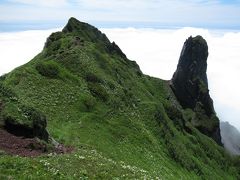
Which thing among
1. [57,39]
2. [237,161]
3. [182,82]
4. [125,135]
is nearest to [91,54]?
[57,39]

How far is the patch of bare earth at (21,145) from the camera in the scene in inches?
1371

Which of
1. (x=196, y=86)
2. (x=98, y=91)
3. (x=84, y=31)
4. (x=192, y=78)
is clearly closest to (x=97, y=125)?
(x=98, y=91)

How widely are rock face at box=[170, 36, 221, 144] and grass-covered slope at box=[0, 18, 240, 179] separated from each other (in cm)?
3177

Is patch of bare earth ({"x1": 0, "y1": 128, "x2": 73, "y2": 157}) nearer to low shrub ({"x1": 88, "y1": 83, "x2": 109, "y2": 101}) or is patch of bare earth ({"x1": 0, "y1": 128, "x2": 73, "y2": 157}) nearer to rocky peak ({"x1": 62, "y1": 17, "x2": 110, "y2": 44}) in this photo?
low shrub ({"x1": 88, "y1": 83, "x2": 109, "y2": 101})

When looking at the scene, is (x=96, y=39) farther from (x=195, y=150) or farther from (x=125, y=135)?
(x=125, y=135)

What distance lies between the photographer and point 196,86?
6225 inches

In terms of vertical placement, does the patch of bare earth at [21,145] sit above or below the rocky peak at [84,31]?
below

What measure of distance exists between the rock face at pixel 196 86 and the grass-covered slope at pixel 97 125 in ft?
104

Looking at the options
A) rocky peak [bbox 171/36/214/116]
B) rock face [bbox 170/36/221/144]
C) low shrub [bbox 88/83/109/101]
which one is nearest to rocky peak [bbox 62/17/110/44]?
rock face [bbox 170/36/221/144]

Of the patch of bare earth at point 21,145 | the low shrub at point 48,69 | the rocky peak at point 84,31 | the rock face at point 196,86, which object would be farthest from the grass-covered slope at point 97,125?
the rock face at point 196,86

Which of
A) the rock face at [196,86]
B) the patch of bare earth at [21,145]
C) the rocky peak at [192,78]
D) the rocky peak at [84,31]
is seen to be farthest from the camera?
the rocky peak at [192,78]

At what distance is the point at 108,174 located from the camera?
32.3m

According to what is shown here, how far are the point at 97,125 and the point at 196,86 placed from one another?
324 ft

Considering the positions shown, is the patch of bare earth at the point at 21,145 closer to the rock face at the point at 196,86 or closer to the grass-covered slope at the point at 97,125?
the grass-covered slope at the point at 97,125
